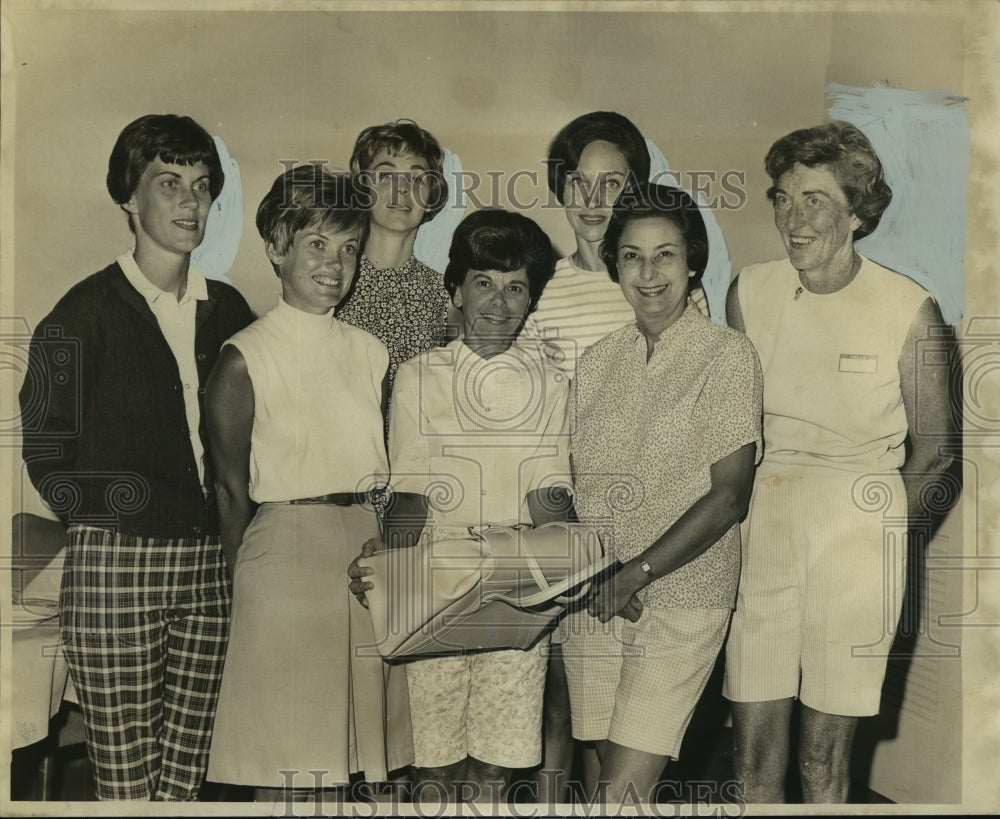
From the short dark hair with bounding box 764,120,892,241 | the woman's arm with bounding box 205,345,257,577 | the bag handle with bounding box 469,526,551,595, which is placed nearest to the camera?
the bag handle with bounding box 469,526,551,595

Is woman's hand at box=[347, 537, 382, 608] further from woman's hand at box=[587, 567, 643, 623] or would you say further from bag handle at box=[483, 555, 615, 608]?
woman's hand at box=[587, 567, 643, 623]

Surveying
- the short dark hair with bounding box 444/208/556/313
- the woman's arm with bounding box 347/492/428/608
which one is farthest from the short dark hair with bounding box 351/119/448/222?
the woman's arm with bounding box 347/492/428/608

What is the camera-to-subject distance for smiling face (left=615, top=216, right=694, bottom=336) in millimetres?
3518

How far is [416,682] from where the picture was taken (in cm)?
348

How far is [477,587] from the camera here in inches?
135

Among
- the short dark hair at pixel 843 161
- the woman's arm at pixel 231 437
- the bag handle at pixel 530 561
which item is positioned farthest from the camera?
the short dark hair at pixel 843 161

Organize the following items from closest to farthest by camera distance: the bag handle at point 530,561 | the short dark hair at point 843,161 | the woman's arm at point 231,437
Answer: the bag handle at point 530,561, the woman's arm at point 231,437, the short dark hair at point 843,161

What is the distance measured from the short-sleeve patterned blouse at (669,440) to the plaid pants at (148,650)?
1.28 metres

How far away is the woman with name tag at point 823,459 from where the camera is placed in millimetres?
3574

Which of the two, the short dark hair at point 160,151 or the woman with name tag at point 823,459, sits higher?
the short dark hair at point 160,151

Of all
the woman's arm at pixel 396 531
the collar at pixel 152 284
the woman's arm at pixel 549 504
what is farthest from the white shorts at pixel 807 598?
the collar at pixel 152 284

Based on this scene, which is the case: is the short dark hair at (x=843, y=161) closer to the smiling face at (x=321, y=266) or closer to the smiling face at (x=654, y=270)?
the smiling face at (x=654, y=270)

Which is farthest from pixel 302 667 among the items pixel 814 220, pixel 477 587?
pixel 814 220

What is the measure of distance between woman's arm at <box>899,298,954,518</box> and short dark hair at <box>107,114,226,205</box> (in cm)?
236
